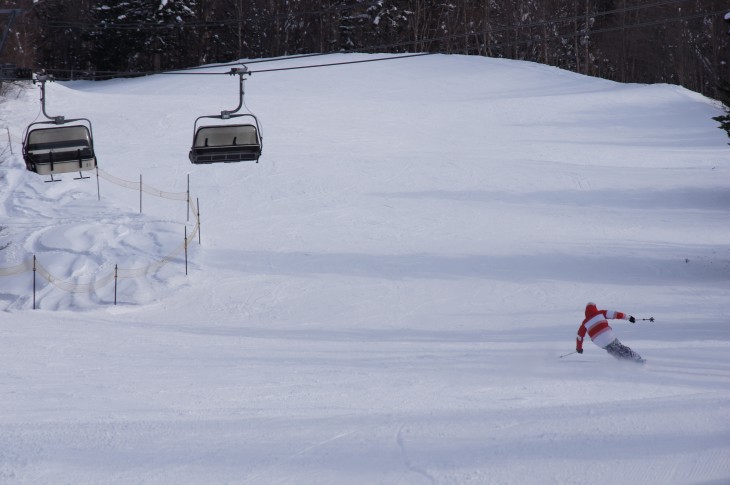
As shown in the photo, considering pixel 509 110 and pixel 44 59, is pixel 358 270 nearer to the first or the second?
pixel 509 110

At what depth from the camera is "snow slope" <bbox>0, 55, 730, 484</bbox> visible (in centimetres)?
858

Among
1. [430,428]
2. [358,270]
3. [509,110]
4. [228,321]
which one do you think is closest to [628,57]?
[509,110]

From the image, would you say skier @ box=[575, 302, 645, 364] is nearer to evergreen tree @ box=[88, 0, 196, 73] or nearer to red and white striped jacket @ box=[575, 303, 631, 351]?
red and white striped jacket @ box=[575, 303, 631, 351]

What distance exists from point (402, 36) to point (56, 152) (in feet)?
186

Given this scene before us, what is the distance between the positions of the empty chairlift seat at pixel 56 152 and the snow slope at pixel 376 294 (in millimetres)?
3246

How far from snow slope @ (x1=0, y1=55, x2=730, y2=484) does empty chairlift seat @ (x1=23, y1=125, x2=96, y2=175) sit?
325 cm

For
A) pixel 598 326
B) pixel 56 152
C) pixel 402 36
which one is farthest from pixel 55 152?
pixel 402 36

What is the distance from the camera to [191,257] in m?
24.3

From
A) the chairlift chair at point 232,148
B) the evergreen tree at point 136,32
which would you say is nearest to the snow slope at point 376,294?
the chairlift chair at point 232,148

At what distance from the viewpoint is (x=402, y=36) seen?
6994 cm

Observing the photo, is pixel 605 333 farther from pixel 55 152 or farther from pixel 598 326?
pixel 55 152

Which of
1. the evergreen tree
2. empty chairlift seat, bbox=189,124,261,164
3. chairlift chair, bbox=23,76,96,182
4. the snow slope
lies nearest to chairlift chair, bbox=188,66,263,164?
empty chairlift seat, bbox=189,124,261,164

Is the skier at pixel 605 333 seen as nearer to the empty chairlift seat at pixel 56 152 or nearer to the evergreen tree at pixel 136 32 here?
the empty chairlift seat at pixel 56 152

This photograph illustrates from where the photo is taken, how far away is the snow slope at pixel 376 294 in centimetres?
858
